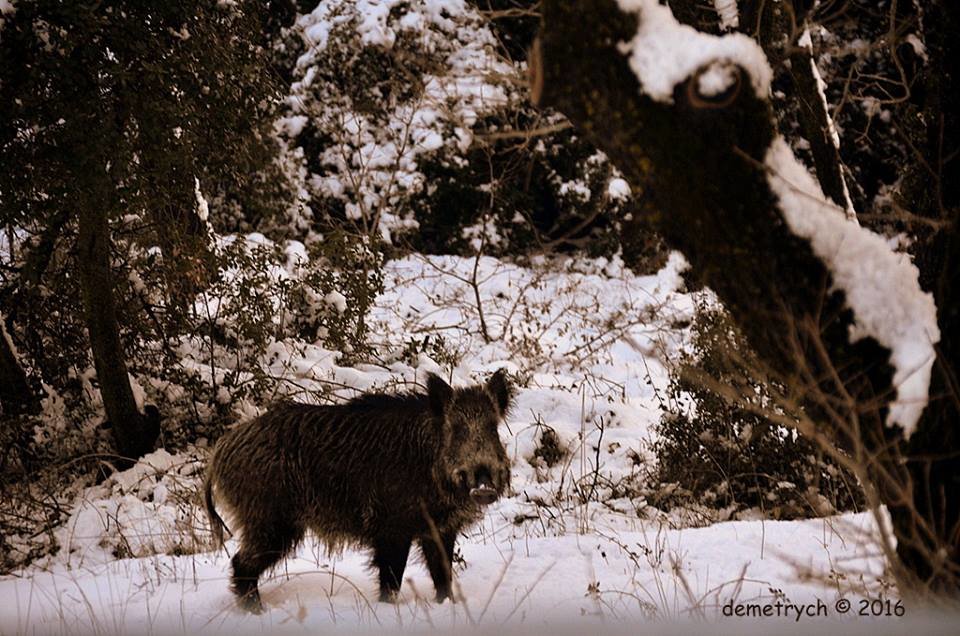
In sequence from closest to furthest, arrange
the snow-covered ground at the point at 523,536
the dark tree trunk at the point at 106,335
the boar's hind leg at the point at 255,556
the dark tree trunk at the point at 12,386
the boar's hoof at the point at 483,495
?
the snow-covered ground at the point at 523,536 < the boar's hoof at the point at 483,495 < the boar's hind leg at the point at 255,556 < the dark tree trunk at the point at 106,335 < the dark tree trunk at the point at 12,386

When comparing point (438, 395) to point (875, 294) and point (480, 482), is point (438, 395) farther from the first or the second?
point (875, 294)

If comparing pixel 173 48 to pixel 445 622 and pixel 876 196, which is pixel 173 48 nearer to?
pixel 445 622

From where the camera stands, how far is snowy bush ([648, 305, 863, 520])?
7195 mm

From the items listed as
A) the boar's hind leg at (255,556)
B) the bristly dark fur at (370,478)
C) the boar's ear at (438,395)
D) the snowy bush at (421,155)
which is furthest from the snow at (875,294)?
the snowy bush at (421,155)

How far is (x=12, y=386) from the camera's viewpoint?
866cm

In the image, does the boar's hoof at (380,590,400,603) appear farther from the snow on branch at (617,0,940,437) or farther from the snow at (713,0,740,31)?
the snow at (713,0,740,31)

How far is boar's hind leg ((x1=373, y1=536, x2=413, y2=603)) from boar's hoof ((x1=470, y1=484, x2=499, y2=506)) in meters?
0.57

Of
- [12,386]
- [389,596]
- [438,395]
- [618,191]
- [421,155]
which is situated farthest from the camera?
[421,155]

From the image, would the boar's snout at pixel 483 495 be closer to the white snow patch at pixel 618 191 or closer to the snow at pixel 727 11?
the snow at pixel 727 11

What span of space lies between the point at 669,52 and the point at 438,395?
90.3 inches

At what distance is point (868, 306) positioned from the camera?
352cm

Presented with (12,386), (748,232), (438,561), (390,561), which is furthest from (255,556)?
(12,386)

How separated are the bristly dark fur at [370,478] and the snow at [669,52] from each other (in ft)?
6.82

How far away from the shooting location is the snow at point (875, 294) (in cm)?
349
